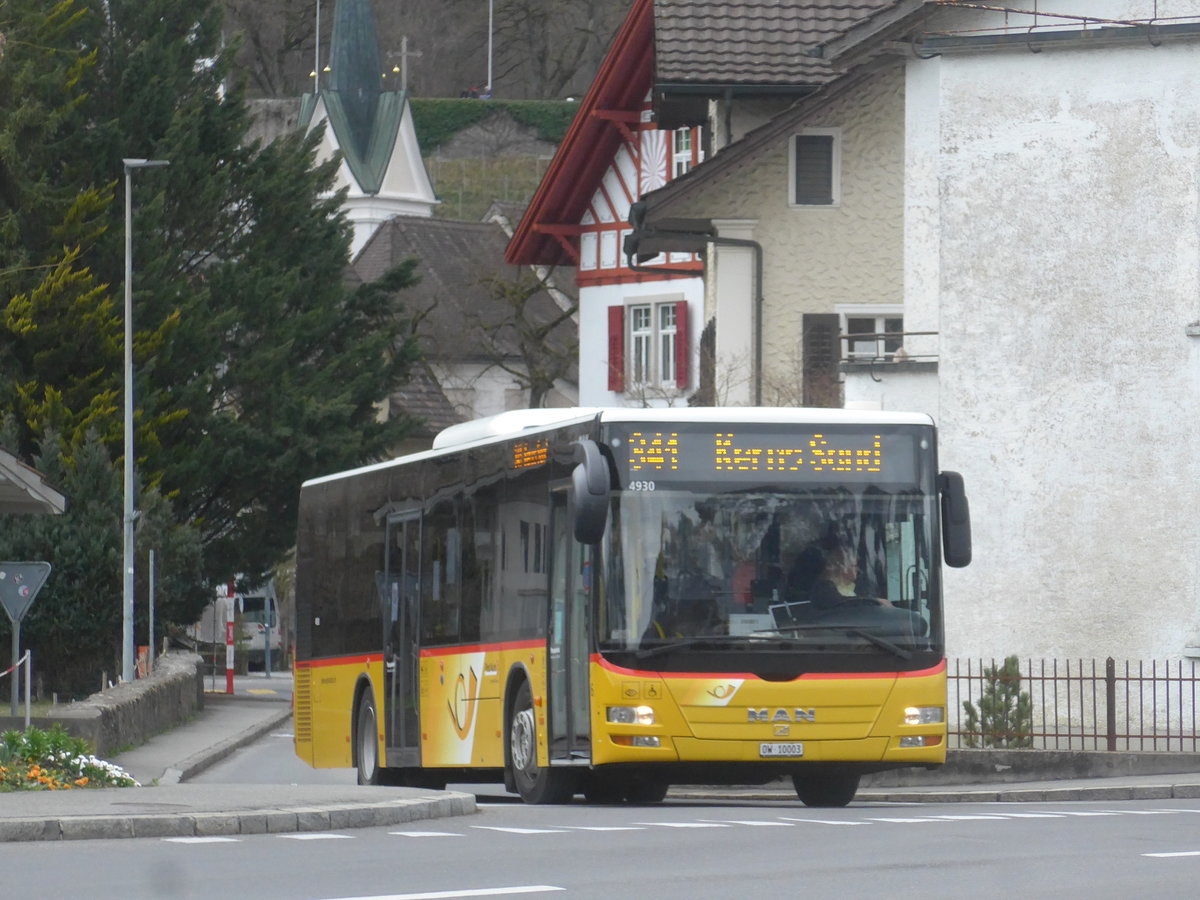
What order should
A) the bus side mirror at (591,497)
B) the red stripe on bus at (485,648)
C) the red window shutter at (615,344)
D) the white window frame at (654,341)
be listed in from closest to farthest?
the bus side mirror at (591,497), the red stripe on bus at (485,648), the white window frame at (654,341), the red window shutter at (615,344)

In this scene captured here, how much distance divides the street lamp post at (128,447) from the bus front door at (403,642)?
1820 centimetres

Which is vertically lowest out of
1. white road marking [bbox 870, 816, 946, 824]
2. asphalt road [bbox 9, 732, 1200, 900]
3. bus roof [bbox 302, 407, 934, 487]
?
white road marking [bbox 870, 816, 946, 824]

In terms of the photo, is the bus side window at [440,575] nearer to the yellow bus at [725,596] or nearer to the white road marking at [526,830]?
the yellow bus at [725,596]

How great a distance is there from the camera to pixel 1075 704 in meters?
26.7

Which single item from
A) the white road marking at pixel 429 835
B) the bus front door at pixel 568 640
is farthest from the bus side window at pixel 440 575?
the white road marking at pixel 429 835

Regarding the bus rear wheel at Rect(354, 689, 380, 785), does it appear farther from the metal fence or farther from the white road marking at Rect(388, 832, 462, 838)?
the white road marking at Rect(388, 832, 462, 838)

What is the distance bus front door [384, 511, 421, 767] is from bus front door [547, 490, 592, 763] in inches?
128

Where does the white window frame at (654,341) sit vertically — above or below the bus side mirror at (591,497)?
above

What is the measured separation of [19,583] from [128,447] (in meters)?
16.8

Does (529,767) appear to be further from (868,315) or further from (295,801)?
(868,315)

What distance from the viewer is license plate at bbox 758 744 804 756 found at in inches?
663

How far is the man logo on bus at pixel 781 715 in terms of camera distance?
16797mm

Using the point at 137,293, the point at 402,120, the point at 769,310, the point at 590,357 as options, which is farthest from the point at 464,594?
the point at 402,120

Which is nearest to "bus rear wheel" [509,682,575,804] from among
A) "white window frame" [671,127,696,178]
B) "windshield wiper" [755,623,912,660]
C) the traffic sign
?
"windshield wiper" [755,623,912,660]
